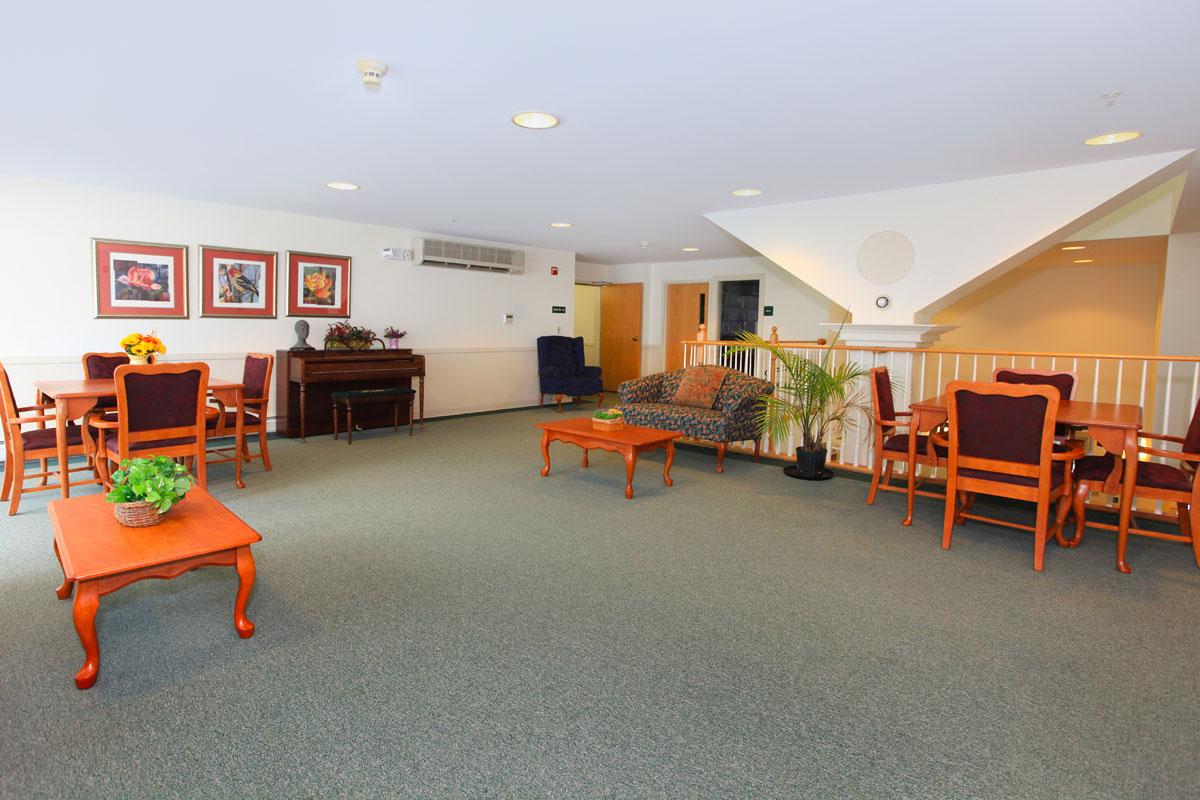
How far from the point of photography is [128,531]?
245 centimetres

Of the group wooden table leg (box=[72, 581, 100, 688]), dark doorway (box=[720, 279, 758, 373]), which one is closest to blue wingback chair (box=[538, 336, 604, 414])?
dark doorway (box=[720, 279, 758, 373])

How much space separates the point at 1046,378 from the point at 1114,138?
163 cm

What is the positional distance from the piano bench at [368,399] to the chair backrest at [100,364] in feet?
5.86

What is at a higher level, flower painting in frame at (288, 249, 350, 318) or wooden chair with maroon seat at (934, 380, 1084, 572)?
flower painting in frame at (288, 249, 350, 318)

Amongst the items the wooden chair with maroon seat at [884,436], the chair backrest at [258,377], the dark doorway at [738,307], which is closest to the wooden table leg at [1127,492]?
the wooden chair with maroon seat at [884,436]

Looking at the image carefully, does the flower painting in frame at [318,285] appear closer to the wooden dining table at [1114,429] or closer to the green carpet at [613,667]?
the green carpet at [613,667]

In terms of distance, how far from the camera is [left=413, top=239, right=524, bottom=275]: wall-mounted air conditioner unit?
748 cm

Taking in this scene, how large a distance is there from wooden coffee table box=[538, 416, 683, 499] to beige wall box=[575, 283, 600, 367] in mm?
6460

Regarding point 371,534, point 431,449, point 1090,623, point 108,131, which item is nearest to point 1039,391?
point 1090,623

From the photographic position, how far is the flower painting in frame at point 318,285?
21.8ft

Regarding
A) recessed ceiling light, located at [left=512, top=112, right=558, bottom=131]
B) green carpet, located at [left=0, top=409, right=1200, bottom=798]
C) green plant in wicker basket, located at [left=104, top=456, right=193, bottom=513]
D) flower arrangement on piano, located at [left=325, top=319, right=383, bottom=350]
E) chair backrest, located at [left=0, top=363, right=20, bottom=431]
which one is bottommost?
green carpet, located at [left=0, top=409, right=1200, bottom=798]

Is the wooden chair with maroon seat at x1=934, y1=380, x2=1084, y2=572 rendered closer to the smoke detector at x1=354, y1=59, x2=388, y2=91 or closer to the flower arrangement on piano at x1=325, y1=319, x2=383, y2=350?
the smoke detector at x1=354, y1=59, x2=388, y2=91

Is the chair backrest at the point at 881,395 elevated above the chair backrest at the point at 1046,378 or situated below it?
below

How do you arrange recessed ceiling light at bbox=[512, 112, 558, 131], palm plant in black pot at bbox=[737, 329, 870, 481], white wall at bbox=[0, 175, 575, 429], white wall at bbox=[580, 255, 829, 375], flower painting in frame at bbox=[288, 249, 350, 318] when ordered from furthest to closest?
1. white wall at bbox=[580, 255, 829, 375]
2. flower painting in frame at bbox=[288, 249, 350, 318]
3. white wall at bbox=[0, 175, 575, 429]
4. palm plant in black pot at bbox=[737, 329, 870, 481]
5. recessed ceiling light at bbox=[512, 112, 558, 131]
